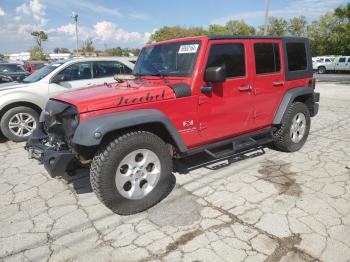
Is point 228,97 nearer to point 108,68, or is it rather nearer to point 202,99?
point 202,99

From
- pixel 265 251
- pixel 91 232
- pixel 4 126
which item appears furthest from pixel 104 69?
pixel 265 251

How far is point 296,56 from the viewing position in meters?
5.24

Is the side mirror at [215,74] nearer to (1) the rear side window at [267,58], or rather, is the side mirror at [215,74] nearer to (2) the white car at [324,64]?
(1) the rear side window at [267,58]

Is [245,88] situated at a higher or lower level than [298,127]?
higher

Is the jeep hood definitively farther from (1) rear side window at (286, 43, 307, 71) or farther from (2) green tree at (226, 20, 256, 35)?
(2) green tree at (226, 20, 256, 35)

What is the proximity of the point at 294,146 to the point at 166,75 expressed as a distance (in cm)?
270

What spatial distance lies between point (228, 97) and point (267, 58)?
1.06 m

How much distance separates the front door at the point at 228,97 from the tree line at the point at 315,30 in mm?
24608

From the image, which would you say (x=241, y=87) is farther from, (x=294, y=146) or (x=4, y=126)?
(x=4, y=126)

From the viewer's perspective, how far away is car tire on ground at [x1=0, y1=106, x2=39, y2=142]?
639 centimetres

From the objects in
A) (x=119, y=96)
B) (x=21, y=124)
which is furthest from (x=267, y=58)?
(x=21, y=124)

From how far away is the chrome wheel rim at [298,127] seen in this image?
533cm

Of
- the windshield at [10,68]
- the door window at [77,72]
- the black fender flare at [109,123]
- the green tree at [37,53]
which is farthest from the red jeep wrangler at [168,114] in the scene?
the green tree at [37,53]

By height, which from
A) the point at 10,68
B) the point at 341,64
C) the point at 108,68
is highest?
the point at 341,64
